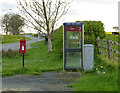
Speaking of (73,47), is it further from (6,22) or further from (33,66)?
(6,22)

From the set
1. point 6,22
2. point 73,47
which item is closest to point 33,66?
point 73,47

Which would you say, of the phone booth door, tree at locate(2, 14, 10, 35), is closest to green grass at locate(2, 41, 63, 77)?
the phone booth door

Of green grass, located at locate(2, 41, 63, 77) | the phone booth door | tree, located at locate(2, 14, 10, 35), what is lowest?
green grass, located at locate(2, 41, 63, 77)

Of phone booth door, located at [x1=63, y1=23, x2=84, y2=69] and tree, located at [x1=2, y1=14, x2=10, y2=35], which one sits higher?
tree, located at [x1=2, y1=14, x2=10, y2=35]

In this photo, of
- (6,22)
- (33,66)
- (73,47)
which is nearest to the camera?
(73,47)

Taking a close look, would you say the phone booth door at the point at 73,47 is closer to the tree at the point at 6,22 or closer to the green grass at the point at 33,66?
the green grass at the point at 33,66

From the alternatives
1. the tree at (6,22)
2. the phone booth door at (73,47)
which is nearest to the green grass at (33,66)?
the phone booth door at (73,47)

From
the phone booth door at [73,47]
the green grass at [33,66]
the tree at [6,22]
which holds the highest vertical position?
the tree at [6,22]

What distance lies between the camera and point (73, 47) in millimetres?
12359

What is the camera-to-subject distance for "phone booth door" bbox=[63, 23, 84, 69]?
12.3 meters

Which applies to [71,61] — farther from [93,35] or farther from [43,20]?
[43,20]

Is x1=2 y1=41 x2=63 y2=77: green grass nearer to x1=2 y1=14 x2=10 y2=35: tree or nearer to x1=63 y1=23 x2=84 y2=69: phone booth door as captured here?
x1=63 y1=23 x2=84 y2=69: phone booth door

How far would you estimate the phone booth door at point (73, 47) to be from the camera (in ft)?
40.4

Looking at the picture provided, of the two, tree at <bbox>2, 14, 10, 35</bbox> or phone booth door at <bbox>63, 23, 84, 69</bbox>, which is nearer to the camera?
phone booth door at <bbox>63, 23, 84, 69</bbox>
